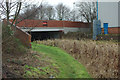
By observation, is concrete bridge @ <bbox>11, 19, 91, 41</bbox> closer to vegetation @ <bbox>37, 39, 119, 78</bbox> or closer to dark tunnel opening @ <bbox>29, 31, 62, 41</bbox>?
dark tunnel opening @ <bbox>29, 31, 62, 41</bbox>

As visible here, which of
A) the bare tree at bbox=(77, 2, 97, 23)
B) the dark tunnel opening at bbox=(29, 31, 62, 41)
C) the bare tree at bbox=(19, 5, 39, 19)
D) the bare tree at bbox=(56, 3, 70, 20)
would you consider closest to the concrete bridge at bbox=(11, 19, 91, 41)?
the dark tunnel opening at bbox=(29, 31, 62, 41)

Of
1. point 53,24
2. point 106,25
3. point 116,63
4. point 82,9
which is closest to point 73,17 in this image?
point 82,9

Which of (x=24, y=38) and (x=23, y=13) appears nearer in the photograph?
(x=23, y=13)

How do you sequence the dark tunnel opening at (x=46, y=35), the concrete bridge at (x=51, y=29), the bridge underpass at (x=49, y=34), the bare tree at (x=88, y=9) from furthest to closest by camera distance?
the bare tree at (x=88, y=9), the bridge underpass at (x=49, y=34), the dark tunnel opening at (x=46, y=35), the concrete bridge at (x=51, y=29)

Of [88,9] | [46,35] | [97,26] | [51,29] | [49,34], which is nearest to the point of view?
[97,26]

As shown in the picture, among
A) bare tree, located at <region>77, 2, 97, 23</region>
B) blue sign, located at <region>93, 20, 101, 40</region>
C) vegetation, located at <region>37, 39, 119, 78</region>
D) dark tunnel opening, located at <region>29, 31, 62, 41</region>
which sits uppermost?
bare tree, located at <region>77, 2, 97, 23</region>

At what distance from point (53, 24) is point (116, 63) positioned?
1532cm

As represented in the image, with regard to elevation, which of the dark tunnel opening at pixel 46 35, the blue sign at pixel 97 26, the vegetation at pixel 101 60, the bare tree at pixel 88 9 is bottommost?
the vegetation at pixel 101 60

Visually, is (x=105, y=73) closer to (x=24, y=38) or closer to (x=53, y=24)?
(x=24, y=38)

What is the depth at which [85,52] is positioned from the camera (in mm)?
8641

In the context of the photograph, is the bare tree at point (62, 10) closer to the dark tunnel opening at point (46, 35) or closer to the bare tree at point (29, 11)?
the dark tunnel opening at point (46, 35)

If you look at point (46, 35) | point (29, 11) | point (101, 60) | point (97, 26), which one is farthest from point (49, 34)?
point (29, 11)

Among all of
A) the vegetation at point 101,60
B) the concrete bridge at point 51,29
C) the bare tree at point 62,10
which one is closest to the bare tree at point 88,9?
the concrete bridge at point 51,29

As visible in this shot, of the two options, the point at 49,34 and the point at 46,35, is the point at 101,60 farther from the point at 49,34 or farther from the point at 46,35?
the point at 49,34
